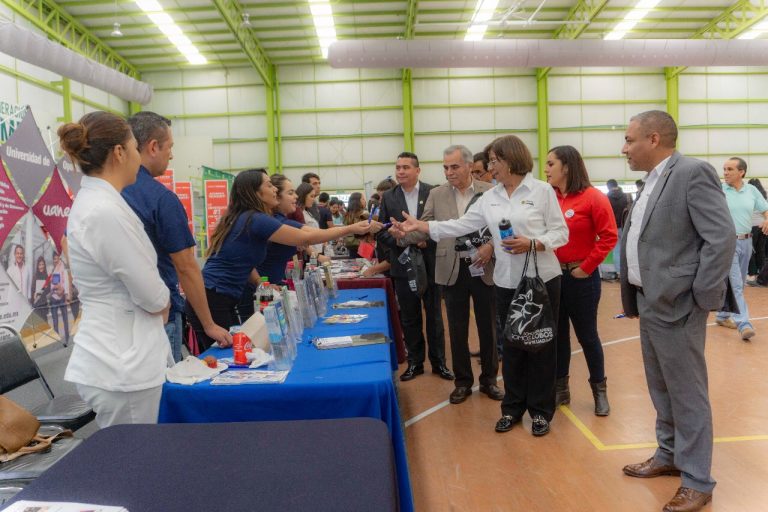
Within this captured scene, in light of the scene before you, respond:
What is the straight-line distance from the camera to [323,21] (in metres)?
13.7

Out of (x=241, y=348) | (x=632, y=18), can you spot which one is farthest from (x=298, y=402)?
(x=632, y=18)

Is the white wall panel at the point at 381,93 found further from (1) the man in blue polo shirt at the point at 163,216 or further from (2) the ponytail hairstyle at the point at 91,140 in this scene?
(2) the ponytail hairstyle at the point at 91,140

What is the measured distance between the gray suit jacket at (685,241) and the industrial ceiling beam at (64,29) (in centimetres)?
1264

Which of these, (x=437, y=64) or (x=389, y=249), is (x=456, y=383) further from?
(x=437, y=64)

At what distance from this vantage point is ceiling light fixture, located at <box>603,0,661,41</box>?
43.4ft

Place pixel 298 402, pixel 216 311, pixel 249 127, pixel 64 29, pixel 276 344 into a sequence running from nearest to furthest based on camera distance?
1. pixel 298 402
2. pixel 276 344
3. pixel 216 311
4. pixel 64 29
5. pixel 249 127

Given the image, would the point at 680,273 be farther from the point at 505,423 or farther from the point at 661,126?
the point at 505,423

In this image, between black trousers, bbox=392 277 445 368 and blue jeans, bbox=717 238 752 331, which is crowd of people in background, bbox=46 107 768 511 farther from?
blue jeans, bbox=717 238 752 331

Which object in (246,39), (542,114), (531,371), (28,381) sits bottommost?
(531,371)

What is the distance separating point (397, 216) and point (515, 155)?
1.42 meters

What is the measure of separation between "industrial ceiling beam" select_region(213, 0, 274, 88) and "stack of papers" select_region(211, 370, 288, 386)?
36.3ft

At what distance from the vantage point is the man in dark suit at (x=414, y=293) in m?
4.14

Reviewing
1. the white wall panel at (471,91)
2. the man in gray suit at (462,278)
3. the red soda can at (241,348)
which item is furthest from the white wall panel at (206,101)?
the red soda can at (241,348)

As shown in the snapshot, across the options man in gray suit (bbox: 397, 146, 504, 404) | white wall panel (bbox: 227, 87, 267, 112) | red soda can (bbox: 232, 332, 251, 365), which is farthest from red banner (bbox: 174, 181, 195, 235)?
red soda can (bbox: 232, 332, 251, 365)
